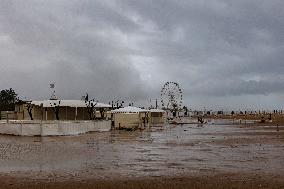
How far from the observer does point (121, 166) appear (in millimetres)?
18000

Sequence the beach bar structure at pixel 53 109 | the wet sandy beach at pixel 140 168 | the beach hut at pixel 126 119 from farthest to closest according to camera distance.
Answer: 1. the beach hut at pixel 126 119
2. the beach bar structure at pixel 53 109
3. the wet sandy beach at pixel 140 168

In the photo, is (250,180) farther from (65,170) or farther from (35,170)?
(35,170)

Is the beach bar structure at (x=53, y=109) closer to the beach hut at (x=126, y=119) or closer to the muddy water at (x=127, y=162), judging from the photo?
the beach hut at (x=126, y=119)

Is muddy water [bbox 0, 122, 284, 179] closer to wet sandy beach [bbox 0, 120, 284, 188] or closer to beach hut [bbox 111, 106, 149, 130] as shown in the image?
wet sandy beach [bbox 0, 120, 284, 188]

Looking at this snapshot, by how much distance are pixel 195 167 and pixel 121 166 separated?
9.45ft

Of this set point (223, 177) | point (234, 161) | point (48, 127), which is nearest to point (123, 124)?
point (48, 127)

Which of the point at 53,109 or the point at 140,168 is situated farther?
the point at 53,109

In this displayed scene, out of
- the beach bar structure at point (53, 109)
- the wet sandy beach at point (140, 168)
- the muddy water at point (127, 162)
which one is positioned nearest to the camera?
the wet sandy beach at point (140, 168)

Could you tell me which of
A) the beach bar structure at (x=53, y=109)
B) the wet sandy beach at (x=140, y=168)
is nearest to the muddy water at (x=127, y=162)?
the wet sandy beach at (x=140, y=168)

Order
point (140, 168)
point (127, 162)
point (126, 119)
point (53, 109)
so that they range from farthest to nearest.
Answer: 1. point (126, 119)
2. point (53, 109)
3. point (127, 162)
4. point (140, 168)

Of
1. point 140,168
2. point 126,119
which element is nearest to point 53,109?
point 126,119

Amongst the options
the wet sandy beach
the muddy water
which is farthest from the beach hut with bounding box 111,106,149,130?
the wet sandy beach

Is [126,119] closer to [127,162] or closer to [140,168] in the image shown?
[127,162]

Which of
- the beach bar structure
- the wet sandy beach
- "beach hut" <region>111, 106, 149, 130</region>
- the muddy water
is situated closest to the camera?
the wet sandy beach
